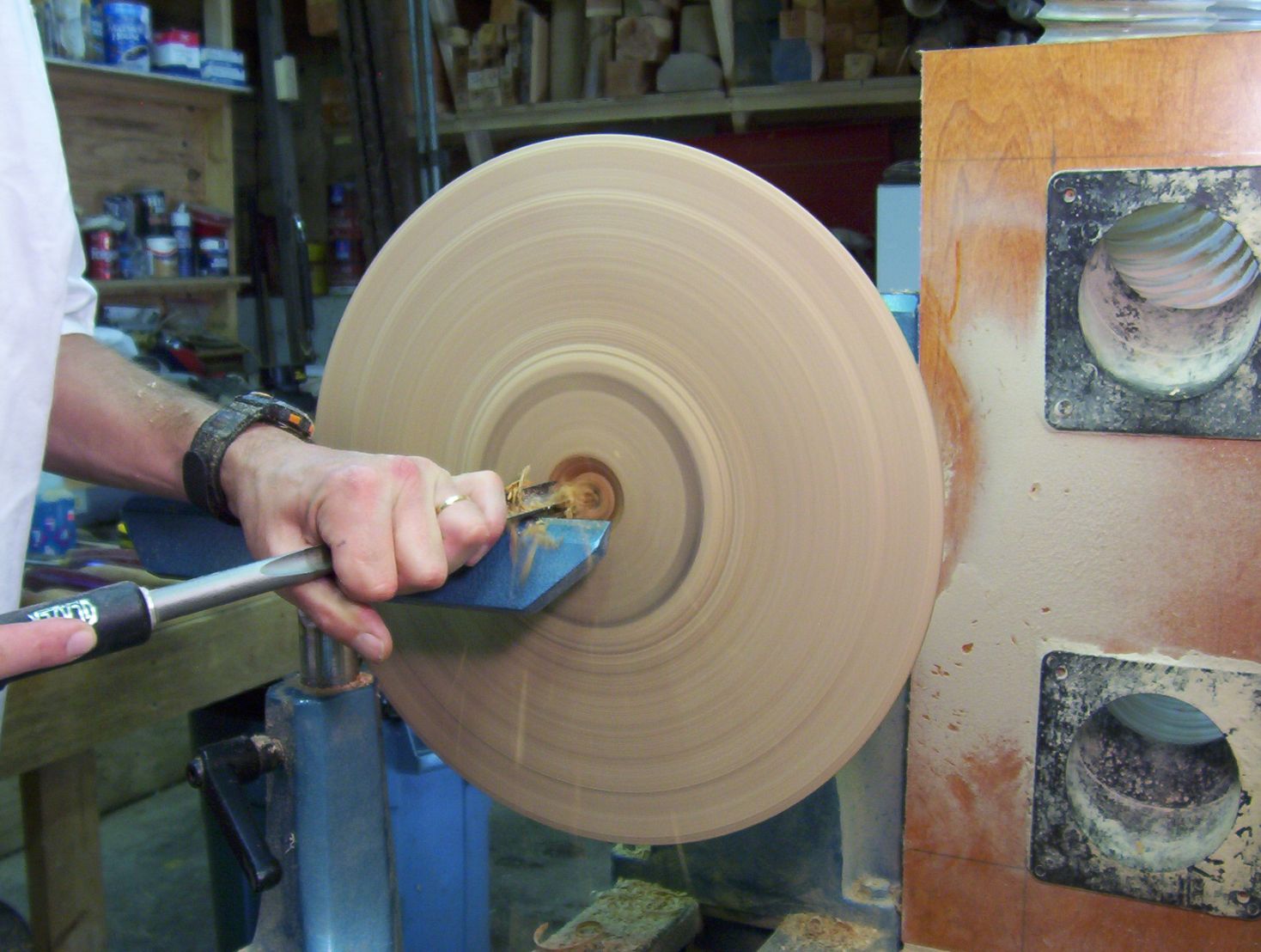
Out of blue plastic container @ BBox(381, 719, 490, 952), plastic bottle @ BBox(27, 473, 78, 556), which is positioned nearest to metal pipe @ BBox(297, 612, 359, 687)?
blue plastic container @ BBox(381, 719, 490, 952)

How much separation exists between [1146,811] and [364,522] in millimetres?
813

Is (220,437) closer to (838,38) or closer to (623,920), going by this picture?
(623,920)

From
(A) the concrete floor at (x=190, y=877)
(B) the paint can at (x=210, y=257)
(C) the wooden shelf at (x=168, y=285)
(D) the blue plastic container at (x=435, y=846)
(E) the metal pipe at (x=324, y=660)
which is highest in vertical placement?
(B) the paint can at (x=210, y=257)

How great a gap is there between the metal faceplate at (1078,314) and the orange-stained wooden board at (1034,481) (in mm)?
11

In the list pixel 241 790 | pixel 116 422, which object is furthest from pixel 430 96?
pixel 241 790

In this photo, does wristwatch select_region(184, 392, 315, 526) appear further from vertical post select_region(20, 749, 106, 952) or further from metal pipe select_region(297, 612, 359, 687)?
vertical post select_region(20, 749, 106, 952)

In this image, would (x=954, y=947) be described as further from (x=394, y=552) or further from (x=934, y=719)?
(x=394, y=552)

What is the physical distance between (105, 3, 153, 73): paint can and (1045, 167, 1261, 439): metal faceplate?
9.37ft

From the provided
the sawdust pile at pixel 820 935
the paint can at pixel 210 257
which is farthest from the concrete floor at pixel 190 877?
the paint can at pixel 210 257

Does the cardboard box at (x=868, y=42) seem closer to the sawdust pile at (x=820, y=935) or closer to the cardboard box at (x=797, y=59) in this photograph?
the cardboard box at (x=797, y=59)

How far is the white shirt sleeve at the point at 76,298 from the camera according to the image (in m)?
1.07

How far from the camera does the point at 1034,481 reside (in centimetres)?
100

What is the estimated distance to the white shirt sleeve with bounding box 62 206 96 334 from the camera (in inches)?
42.1

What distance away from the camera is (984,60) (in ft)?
3.18
